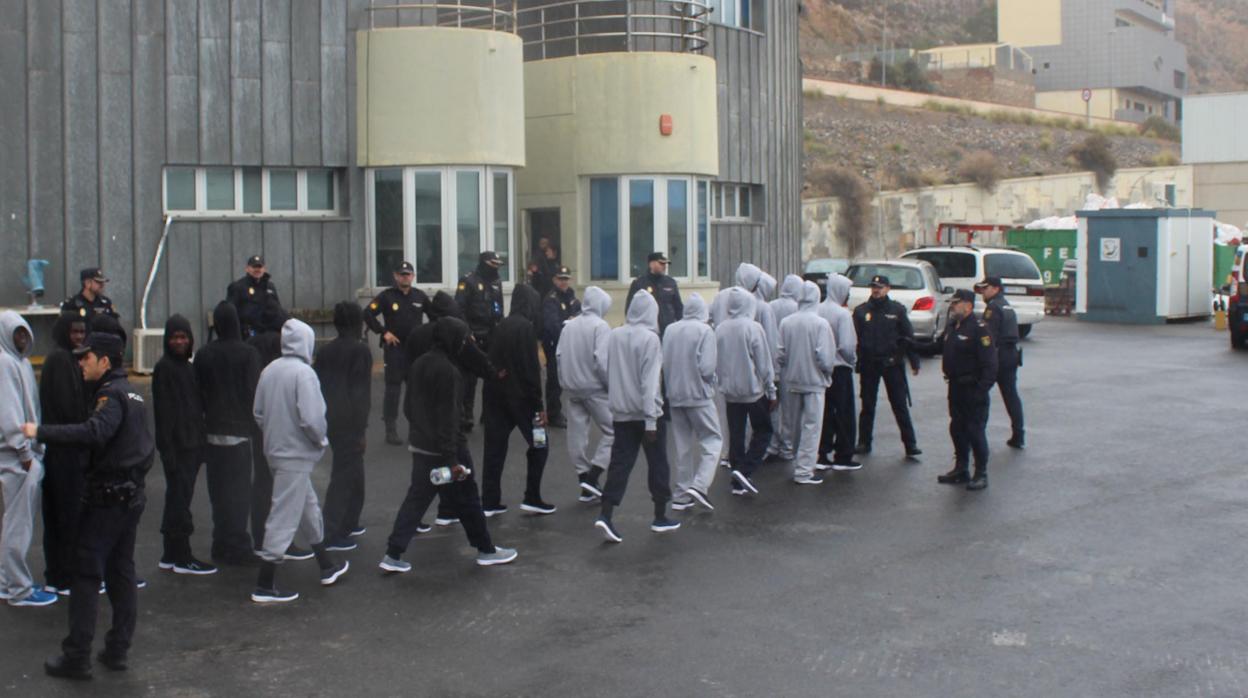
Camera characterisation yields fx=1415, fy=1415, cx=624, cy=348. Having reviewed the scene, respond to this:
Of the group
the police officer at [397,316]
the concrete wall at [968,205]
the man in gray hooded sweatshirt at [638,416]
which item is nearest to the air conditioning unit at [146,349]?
the police officer at [397,316]

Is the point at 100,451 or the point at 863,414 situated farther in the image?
the point at 863,414

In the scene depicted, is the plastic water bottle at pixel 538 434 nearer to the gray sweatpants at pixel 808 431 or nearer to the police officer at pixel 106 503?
the gray sweatpants at pixel 808 431

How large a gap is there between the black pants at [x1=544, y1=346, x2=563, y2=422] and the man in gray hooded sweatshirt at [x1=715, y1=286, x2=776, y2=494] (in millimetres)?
3435

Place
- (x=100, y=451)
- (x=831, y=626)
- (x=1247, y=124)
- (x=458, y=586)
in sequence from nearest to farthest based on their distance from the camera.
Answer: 1. (x=100, y=451)
2. (x=831, y=626)
3. (x=458, y=586)
4. (x=1247, y=124)

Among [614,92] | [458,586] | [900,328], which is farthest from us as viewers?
[614,92]

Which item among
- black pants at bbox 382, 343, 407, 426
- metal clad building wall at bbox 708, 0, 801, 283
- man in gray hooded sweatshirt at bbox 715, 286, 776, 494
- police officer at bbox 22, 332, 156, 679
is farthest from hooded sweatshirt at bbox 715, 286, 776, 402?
metal clad building wall at bbox 708, 0, 801, 283

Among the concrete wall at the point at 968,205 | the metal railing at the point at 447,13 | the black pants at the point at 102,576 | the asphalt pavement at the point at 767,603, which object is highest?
the metal railing at the point at 447,13

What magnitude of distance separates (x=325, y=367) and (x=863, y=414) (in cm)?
619

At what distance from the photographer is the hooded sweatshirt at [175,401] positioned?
892 centimetres

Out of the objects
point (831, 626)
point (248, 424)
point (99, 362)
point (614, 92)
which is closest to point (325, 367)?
point (248, 424)


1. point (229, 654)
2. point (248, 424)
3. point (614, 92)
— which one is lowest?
point (229, 654)

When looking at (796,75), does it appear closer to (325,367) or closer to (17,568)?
(325,367)

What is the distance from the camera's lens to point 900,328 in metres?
13.3

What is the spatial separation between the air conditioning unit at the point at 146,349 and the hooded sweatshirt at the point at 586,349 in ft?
30.7
